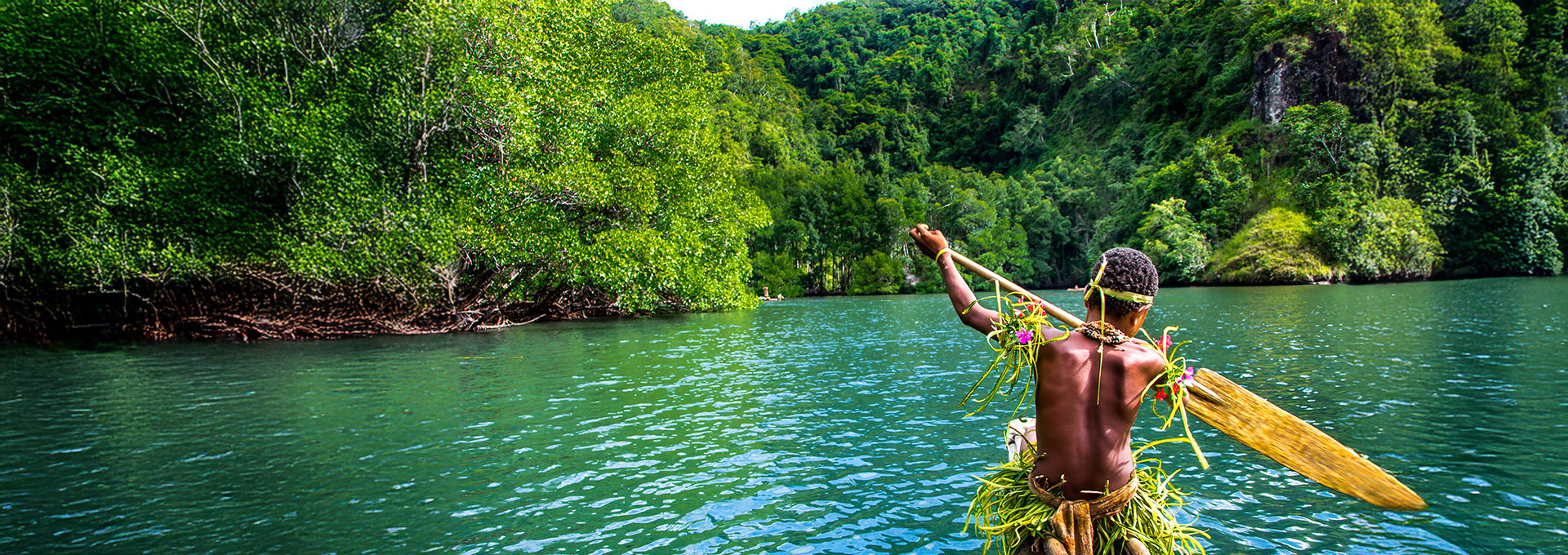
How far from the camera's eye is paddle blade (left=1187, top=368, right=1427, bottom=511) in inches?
175

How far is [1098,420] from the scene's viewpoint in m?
3.74

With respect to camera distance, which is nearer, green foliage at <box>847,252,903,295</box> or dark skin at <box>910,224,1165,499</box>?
dark skin at <box>910,224,1165,499</box>

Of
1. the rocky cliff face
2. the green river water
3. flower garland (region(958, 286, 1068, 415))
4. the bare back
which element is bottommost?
the green river water

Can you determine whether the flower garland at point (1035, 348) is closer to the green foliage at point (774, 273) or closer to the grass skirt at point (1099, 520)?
the grass skirt at point (1099, 520)

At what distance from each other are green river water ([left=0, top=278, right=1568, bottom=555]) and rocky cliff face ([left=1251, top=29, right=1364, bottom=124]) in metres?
59.8

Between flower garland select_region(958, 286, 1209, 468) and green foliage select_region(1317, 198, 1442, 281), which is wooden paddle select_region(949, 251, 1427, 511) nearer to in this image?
flower garland select_region(958, 286, 1209, 468)

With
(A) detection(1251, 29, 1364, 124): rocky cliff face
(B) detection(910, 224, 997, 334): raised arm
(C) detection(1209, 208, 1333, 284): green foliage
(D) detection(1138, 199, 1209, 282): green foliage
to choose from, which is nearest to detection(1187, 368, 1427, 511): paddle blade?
(B) detection(910, 224, 997, 334): raised arm

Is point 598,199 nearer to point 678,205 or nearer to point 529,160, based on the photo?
point 529,160

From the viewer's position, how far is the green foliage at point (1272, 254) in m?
57.8

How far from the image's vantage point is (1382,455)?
8312 mm

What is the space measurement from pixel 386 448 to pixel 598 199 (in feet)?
64.7

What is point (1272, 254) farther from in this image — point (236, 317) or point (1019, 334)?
point (1019, 334)

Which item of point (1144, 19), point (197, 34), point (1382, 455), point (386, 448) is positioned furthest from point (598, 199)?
point (1144, 19)

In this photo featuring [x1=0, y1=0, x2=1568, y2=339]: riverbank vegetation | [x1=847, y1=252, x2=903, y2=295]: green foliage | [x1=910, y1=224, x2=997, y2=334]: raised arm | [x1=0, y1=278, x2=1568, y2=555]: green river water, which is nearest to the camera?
[x1=910, y1=224, x2=997, y2=334]: raised arm
